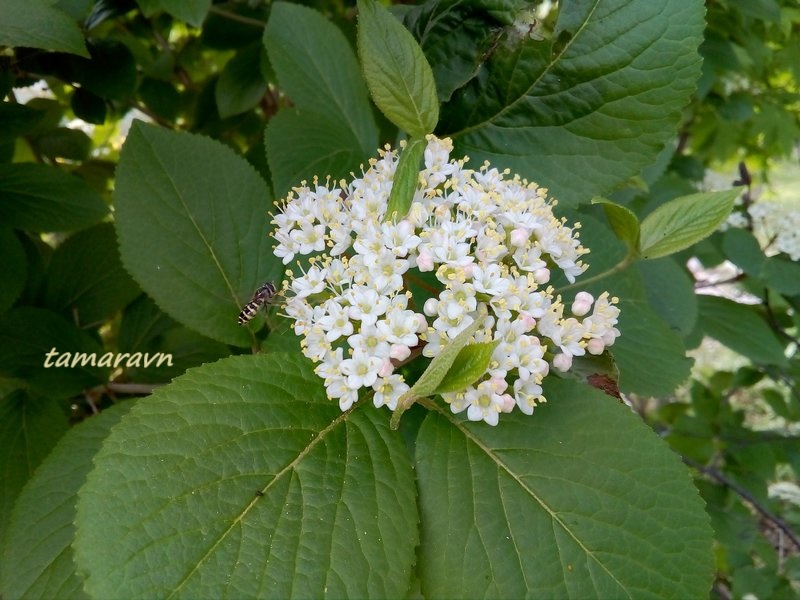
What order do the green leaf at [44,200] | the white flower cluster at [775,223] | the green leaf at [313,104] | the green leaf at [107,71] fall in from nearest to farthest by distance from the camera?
the green leaf at [313,104], the green leaf at [44,200], the green leaf at [107,71], the white flower cluster at [775,223]

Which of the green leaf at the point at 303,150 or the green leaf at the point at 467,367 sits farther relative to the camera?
the green leaf at the point at 303,150

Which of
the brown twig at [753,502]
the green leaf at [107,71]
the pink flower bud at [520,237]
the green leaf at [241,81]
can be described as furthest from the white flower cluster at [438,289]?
the brown twig at [753,502]

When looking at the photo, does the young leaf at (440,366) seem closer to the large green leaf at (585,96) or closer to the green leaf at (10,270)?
the large green leaf at (585,96)

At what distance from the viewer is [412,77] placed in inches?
44.7

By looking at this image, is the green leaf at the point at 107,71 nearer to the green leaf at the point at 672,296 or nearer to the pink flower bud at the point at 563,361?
the pink flower bud at the point at 563,361

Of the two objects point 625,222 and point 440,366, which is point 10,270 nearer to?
point 440,366

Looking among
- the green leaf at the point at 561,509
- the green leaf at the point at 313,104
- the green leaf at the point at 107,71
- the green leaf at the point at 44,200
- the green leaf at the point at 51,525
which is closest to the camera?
the green leaf at the point at 561,509

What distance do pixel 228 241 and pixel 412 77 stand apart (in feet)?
1.57

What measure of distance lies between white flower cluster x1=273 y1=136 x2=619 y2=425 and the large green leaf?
17 centimetres

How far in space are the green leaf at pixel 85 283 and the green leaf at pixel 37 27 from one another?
72 centimetres

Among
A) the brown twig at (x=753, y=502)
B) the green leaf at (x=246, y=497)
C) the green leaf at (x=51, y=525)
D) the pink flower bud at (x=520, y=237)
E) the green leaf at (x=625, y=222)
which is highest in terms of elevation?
the green leaf at (x=625, y=222)

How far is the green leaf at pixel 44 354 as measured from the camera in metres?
1.46

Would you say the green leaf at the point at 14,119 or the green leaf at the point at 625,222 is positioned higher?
the green leaf at the point at 625,222

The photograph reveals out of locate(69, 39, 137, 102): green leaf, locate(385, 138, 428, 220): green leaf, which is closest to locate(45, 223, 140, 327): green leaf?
→ locate(69, 39, 137, 102): green leaf
